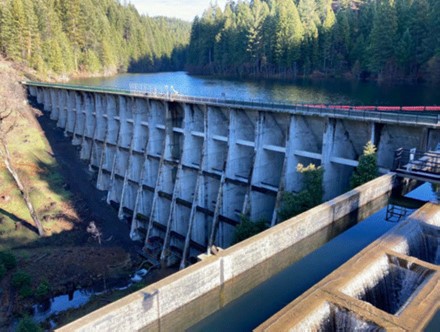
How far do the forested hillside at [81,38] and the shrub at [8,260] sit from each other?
239 feet

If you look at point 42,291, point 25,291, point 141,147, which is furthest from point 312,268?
point 141,147

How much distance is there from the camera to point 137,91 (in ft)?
146

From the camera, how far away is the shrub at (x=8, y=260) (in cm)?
3058

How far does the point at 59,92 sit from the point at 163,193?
31925 millimetres

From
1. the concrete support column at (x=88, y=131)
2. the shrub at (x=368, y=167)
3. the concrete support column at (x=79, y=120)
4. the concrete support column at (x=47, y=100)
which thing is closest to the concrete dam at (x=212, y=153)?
the shrub at (x=368, y=167)

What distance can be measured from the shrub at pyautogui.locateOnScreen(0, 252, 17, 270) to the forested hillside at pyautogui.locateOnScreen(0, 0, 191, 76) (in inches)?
2873

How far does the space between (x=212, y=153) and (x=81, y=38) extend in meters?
97.1

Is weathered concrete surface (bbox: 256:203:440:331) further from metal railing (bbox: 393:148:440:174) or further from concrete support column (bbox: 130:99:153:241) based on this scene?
concrete support column (bbox: 130:99:153:241)

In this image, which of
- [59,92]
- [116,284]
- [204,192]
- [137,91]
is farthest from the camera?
[59,92]

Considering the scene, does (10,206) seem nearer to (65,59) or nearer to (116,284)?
(116,284)

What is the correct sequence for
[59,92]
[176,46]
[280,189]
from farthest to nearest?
[176,46]
[59,92]
[280,189]

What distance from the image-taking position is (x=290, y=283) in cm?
1678

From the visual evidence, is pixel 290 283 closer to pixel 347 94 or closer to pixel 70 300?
pixel 70 300

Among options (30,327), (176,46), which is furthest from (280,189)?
(176,46)
